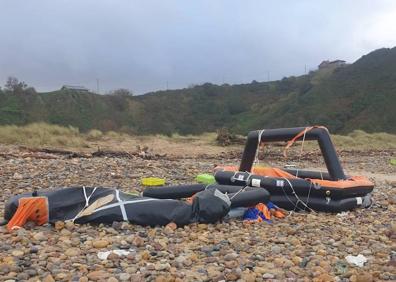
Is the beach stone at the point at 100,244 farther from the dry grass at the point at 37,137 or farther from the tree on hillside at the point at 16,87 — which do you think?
the tree on hillside at the point at 16,87

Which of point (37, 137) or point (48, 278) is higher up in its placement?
point (37, 137)

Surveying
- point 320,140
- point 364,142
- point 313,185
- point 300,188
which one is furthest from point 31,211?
point 364,142

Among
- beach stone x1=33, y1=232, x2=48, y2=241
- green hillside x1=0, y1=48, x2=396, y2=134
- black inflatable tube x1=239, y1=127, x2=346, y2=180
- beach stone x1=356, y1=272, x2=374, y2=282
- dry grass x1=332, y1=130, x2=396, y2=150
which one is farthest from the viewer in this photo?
green hillside x1=0, y1=48, x2=396, y2=134

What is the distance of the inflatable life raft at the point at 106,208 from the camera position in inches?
228

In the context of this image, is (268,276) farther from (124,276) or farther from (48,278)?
(48,278)

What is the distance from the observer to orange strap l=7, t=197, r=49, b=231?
5680 mm

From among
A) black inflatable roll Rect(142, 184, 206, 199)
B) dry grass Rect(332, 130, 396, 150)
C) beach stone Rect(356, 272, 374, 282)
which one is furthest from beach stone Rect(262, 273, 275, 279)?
dry grass Rect(332, 130, 396, 150)

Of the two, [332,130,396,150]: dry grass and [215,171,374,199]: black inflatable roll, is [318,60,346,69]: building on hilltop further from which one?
[215,171,374,199]: black inflatable roll

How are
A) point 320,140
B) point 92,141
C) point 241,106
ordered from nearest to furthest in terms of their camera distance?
point 320,140 → point 92,141 → point 241,106

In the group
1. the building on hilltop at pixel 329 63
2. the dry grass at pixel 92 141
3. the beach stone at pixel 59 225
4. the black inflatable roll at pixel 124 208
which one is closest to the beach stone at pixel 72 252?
the beach stone at pixel 59 225

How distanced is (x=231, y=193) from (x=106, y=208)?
6.04ft

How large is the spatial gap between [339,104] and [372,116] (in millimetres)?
7234

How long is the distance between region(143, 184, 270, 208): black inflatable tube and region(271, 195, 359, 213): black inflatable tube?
2.05 ft

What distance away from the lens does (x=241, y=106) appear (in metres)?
81.2
